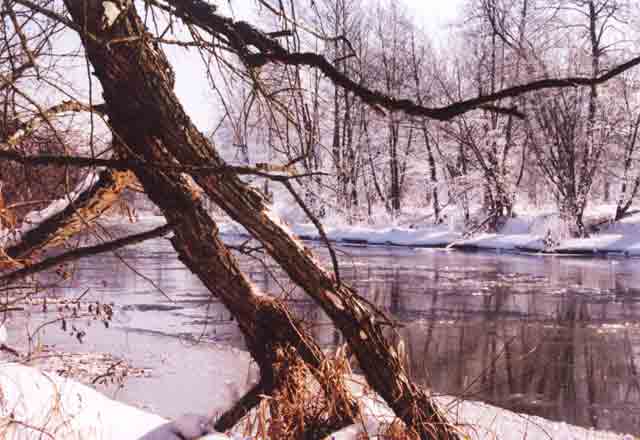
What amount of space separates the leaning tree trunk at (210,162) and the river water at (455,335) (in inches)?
7.5

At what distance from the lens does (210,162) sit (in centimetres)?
305

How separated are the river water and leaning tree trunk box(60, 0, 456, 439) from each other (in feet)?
0.62

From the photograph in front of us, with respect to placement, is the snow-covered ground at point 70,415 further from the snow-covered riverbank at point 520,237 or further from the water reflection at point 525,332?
the snow-covered riverbank at point 520,237

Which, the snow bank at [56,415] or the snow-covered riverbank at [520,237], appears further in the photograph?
the snow-covered riverbank at [520,237]

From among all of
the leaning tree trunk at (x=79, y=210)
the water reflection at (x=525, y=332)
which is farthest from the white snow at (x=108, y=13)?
the water reflection at (x=525, y=332)

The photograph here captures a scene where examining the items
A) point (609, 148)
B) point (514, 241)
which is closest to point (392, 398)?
point (514, 241)

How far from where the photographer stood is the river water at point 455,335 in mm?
8000

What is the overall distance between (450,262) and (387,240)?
9260mm

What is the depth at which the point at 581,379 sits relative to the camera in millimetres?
9031

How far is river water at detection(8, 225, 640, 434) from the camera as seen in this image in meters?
8.00

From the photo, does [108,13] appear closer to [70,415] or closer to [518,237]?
[70,415]

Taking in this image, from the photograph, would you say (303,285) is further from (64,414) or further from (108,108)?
(64,414)

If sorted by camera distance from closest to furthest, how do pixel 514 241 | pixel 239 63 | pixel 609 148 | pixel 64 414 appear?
pixel 239 63
pixel 64 414
pixel 514 241
pixel 609 148

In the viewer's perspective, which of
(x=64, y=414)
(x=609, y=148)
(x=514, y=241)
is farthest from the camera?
(x=609, y=148)
